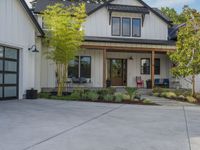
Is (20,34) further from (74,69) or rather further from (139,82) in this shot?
(139,82)

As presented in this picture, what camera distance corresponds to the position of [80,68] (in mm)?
24500

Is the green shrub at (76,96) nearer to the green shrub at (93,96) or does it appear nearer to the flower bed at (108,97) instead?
the flower bed at (108,97)

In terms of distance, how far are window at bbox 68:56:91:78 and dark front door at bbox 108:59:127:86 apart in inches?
97.6

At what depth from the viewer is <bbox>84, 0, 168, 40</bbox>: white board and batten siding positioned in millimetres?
24734

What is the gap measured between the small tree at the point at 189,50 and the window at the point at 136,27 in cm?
583

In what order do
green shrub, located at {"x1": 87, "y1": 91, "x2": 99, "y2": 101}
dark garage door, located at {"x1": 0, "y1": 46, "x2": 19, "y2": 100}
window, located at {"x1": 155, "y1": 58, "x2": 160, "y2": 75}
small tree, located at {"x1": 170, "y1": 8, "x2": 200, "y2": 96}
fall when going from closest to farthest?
dark garage door, located at {"x1": 0, "y1": 46, "x2": 19, "y2": 100} < green shrub, located at {"x1": 87, "y1": 91, "x2": 99, "y2": 101} < small tree, located at {"x1": 170, "y1": 8, "x2": 200, "y2": 96} < window, located at {"x1": 155, "y1": 58, "x2": 160, "y2": 75}

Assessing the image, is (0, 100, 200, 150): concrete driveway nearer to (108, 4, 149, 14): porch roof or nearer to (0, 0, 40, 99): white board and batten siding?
(0, 0, 40, 99): white board and batten siding

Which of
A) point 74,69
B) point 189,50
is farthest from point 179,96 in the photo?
point 74,69

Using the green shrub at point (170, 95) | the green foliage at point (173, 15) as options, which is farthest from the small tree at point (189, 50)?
the green foliage at point (173, 15)

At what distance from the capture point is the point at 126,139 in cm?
766

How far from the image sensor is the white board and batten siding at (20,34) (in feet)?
50.4

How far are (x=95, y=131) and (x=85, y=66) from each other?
16.3 m

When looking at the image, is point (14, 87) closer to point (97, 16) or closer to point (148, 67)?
point (97, 16)

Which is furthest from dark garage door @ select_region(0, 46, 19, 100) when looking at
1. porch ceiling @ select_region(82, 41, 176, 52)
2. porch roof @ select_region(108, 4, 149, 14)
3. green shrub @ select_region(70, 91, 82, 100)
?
porch roof @ select_region(108, 4, 149, 14)
